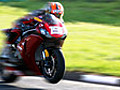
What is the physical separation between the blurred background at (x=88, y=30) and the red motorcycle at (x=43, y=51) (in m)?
1.58

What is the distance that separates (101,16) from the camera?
50.6 feet

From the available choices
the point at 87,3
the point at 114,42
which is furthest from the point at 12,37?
the point at 87,3

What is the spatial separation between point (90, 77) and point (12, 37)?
159 cm

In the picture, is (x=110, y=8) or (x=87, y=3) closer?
(x=110, y=8)

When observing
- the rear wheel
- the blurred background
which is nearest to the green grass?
the blurred background

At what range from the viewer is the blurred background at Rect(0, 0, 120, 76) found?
782cm

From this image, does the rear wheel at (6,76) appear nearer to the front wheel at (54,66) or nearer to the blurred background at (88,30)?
the front wheel at (54,66)

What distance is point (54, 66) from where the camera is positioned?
5582 mm

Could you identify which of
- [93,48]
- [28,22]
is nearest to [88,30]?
[93,48]

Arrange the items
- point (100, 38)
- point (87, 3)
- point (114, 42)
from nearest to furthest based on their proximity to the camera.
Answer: point (114, 42) < point (100, 38) < point (87, 3)

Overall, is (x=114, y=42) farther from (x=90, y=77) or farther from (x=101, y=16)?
(x=101, y=16)

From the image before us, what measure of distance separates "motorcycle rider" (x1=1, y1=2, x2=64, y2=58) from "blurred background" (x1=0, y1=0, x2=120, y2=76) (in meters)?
1.58

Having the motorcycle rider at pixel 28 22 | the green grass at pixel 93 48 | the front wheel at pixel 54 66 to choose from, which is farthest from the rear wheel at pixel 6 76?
the green grass at pixel 93 48

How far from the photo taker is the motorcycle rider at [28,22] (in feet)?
19.2
